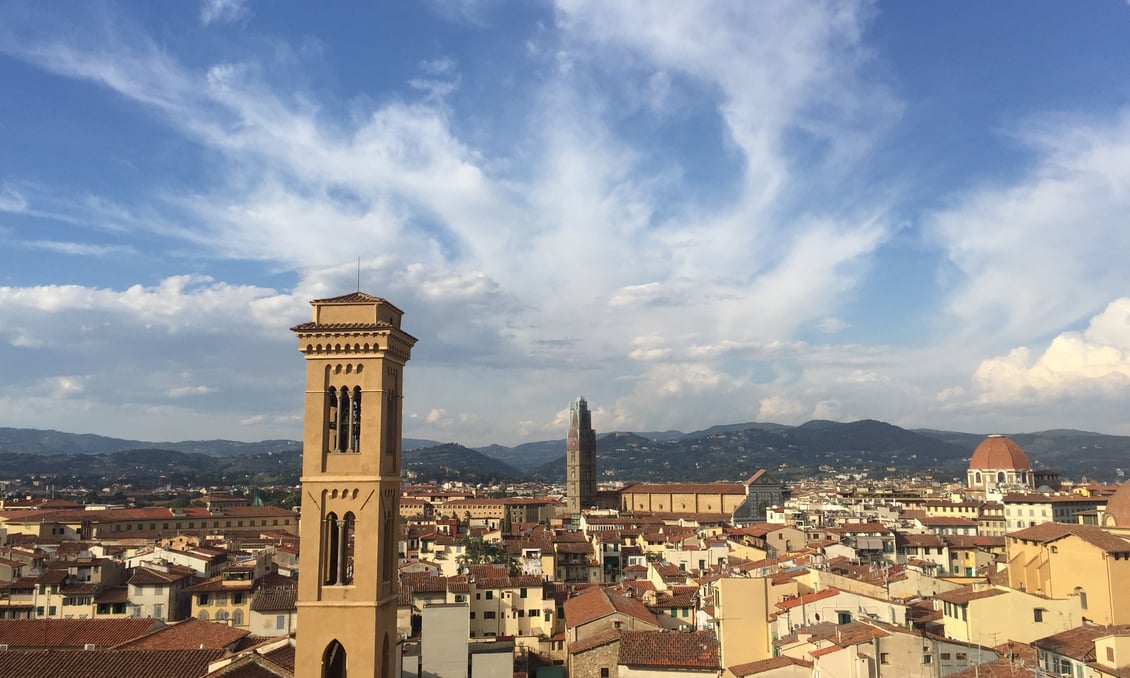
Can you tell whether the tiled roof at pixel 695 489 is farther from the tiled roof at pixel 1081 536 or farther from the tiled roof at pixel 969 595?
the tiled roof at pixel 969 595

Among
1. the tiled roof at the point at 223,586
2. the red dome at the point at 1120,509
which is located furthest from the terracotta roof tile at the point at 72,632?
the red dome at the point at 1120,509

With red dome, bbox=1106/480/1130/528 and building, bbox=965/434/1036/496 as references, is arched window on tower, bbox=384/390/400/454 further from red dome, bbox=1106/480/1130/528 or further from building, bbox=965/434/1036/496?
building, bbox=965/434/1036/496

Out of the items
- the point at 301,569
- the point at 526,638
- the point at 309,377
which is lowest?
the point at 526,638

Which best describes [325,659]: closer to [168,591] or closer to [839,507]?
[168,591]

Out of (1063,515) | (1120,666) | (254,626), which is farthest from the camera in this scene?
(1063,515)

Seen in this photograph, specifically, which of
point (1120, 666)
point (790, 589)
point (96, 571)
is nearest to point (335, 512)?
point (1120, 666)

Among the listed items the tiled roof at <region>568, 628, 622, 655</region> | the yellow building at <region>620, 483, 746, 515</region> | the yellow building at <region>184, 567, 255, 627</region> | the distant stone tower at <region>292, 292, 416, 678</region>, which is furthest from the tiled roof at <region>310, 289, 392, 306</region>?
the yellow building at <region>620, 483, 746, 515</region>
